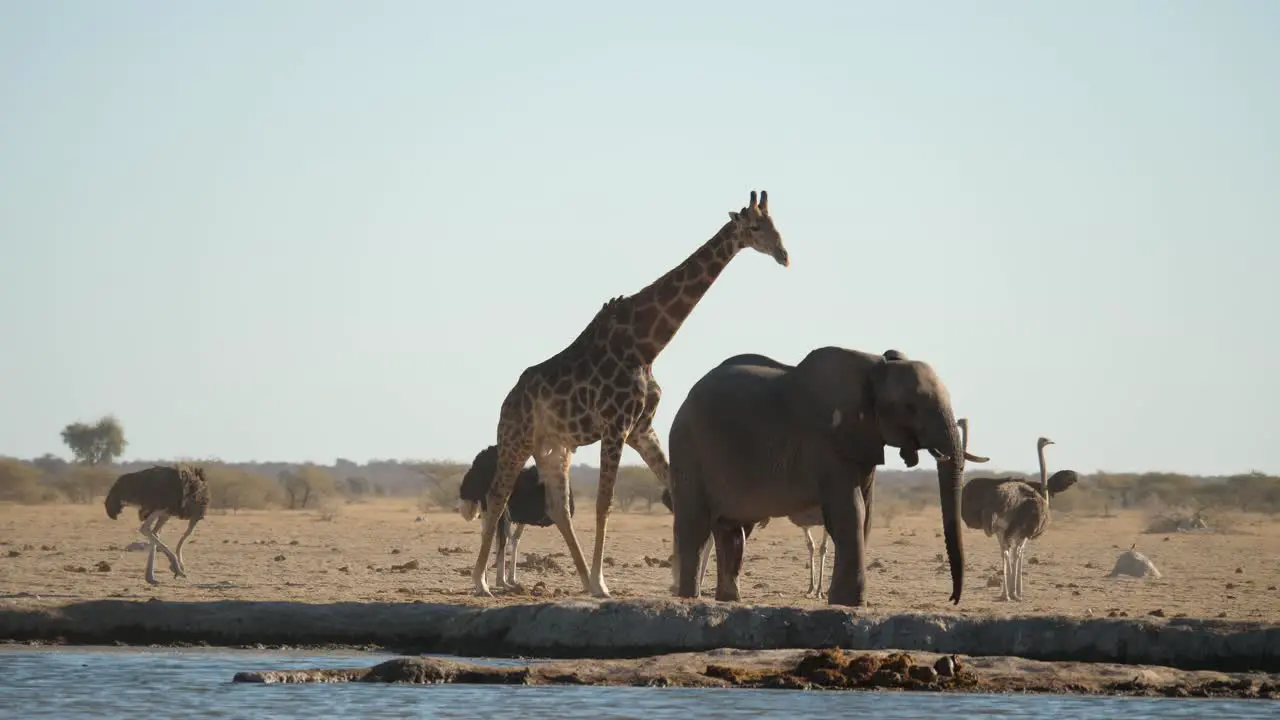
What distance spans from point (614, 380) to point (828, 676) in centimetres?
561

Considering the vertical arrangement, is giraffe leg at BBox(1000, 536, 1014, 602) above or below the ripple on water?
above

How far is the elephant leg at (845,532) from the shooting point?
16.5 m

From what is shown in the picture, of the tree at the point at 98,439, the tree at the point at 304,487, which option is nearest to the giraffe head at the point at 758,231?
the tree at the point at 304,487

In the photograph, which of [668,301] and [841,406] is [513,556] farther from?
[841,406]

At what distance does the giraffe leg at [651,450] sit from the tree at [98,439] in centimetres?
6921

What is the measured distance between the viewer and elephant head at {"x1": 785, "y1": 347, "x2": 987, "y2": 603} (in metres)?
16.5

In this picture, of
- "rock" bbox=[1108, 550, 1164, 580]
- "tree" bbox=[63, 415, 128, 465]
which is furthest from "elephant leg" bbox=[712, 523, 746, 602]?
"tree" bbox=[63, 415, 128, 465]

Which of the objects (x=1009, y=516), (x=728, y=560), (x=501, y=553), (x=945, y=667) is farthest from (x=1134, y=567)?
(x=945, y=667)

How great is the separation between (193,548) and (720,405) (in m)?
15.0

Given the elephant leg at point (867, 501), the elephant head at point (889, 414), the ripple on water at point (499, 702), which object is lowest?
the ripple on water at point (499, 702)

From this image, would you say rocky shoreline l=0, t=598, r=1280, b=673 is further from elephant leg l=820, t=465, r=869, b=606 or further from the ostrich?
the ostrich

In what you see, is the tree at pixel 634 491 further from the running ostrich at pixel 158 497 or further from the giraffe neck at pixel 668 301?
the giraffe neck at pixel 668 301

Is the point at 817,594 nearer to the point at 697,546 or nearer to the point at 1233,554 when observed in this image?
the point at 697,546

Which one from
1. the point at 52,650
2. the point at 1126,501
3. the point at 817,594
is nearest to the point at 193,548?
the point at 817,594
